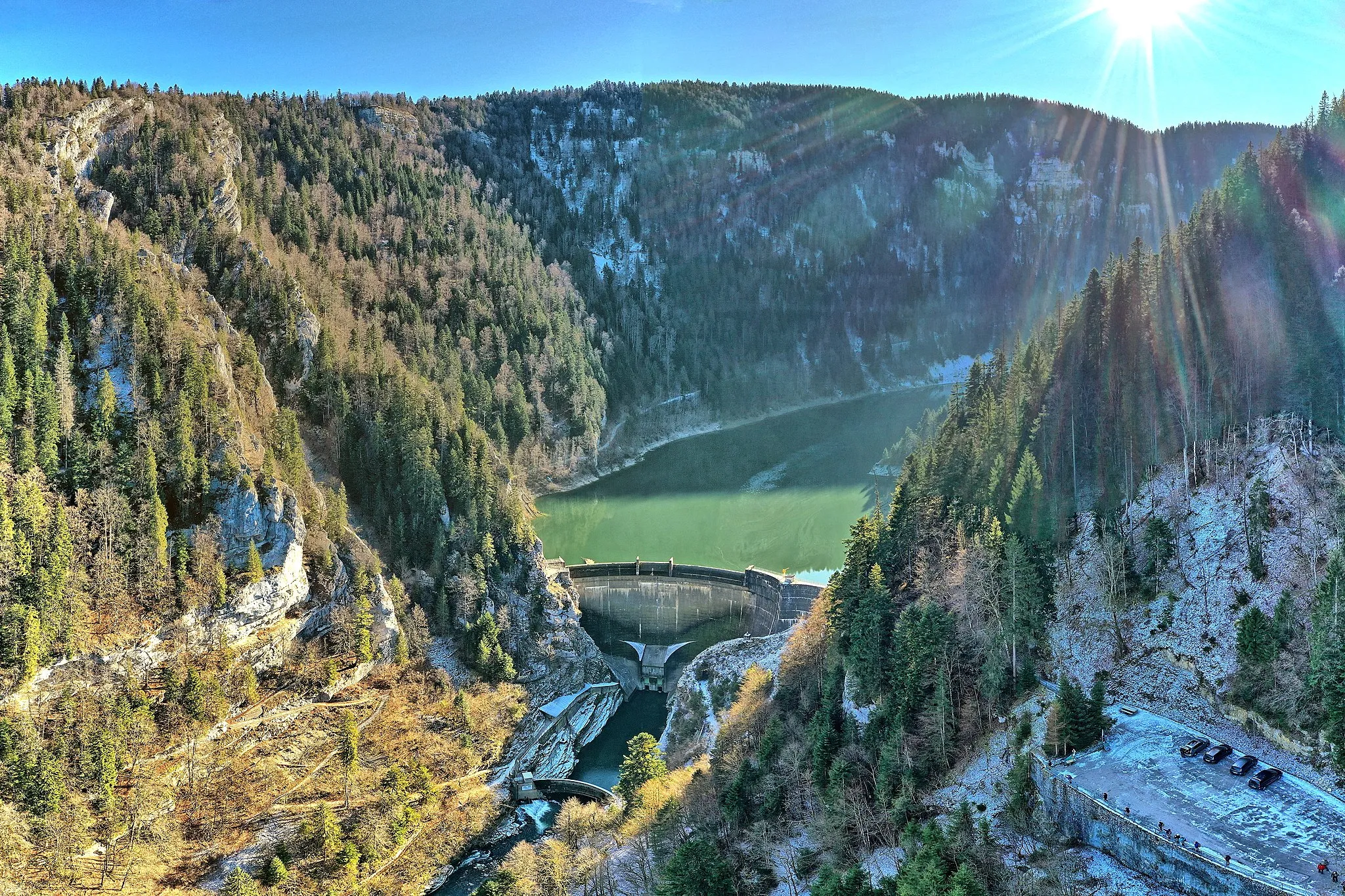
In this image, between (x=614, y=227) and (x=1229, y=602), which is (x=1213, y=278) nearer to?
(x=1229, y=602)

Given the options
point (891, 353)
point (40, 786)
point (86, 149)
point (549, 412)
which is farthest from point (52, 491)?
point (891, 353)

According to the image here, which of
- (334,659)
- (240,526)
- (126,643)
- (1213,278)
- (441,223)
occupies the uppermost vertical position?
(441,223)

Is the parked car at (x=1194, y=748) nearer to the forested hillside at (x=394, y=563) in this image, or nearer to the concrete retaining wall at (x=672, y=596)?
the forested hillside at (x=394, y=563)

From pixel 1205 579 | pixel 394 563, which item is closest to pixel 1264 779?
pixel 1205 579

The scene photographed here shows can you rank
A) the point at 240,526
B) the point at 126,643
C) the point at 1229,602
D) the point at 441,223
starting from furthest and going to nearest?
the point at 441,223 → the point at 240,526 → the point at 126,643 → the point at 1229,602

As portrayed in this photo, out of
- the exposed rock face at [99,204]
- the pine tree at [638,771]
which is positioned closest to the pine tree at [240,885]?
the pine tree at [638,771]

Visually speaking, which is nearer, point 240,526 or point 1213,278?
point 1213,278

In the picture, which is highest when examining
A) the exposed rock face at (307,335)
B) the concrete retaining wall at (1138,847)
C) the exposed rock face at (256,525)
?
the exposed rock face at (307,335)

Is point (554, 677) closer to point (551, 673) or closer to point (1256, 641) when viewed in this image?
point (551, 673)
